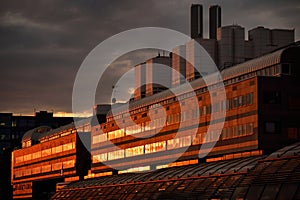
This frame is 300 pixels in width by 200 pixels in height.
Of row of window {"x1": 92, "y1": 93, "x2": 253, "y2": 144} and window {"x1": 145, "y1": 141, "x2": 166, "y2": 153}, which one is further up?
row of window {"x1": 92, "y1": 93, "x2": 253, "y2": 144}

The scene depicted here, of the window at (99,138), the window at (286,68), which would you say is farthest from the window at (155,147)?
the window at (286,68)

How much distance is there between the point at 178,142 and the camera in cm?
12800

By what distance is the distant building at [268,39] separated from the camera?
146 metres

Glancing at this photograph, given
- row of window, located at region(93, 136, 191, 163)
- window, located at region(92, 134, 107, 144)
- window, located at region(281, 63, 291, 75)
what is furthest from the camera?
window, located at region(92, 134, 107, 144)

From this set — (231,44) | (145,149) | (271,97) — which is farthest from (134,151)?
(271,97)

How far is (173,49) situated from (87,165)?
3791cm

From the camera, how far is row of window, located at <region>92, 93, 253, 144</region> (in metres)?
107

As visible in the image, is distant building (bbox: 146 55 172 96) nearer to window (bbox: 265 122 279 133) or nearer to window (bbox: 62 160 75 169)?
window (bbox: 62 160 75 169)

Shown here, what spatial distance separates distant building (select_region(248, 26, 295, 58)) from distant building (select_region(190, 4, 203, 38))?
1024 inches

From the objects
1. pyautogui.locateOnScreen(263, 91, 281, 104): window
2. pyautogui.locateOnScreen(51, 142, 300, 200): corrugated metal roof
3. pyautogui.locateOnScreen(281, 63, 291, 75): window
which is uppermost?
pyautogui.locateOnScreen(281, 63, 291, 75): window

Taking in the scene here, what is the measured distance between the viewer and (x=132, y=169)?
495 ft

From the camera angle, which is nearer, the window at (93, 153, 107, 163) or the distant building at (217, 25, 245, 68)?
the distant building at (217, 25, 245, 68)

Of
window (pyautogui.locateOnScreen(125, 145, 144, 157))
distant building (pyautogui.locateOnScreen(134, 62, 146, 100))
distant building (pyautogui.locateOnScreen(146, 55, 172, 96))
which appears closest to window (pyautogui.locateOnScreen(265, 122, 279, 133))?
window (pyautogui.locateOnScreen(125, 145, 144, 157))

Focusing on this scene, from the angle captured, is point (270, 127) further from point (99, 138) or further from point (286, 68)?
point (99, 138)
